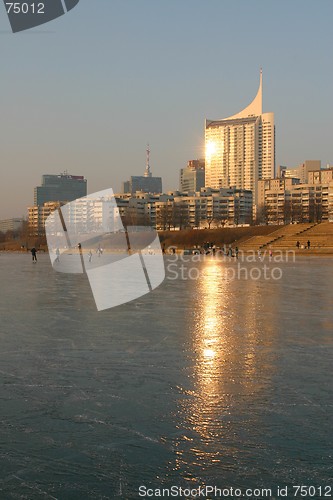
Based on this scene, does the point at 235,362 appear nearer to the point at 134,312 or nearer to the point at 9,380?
the point at 9,380

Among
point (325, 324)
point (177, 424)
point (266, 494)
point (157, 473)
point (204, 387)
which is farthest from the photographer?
point (325, 324)

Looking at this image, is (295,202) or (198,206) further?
(198,206)

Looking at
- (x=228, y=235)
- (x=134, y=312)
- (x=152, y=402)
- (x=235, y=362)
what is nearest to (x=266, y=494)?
(x=152, y=402)

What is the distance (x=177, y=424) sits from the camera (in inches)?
207

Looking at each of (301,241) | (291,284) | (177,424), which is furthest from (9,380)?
(301,241)

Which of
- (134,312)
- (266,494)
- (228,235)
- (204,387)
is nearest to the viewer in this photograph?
(266,494)

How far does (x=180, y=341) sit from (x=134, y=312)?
4202 mm

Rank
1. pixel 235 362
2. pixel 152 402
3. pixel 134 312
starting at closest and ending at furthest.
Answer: pixel 152 402, pixel 235 362, pixel 134 312

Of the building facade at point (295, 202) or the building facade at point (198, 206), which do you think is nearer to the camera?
the building facade at point (295, 202)

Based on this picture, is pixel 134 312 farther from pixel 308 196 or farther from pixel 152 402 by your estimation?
pixel 308 196

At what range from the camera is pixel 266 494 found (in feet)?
12.7

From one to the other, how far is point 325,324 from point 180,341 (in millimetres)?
3574

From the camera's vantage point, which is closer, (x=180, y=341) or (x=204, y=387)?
(x=204, y=387)

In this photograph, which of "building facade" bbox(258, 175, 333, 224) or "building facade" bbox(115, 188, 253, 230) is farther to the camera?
"building facade" bbox(115, 188, 253, 230)
